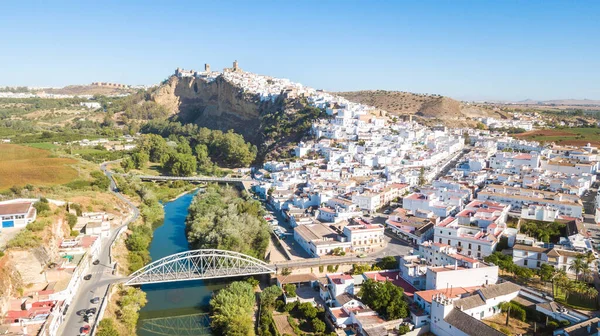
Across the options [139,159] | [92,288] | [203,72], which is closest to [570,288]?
[92,288]

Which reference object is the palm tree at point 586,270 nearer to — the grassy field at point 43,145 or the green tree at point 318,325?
the green tree at point 318,325

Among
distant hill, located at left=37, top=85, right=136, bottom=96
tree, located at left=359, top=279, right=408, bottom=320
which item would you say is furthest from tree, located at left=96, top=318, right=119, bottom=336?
distant hill, located at left=37, top=85, right=136, bottom=96

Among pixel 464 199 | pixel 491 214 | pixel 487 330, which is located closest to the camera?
pixel 487 330

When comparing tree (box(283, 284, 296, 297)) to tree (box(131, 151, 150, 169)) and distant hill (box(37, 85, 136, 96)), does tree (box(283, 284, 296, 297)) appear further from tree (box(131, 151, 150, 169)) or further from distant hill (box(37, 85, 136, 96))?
distant hill (box(37, 85, 136, 96))

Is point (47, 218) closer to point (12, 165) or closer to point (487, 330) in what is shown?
point (12, 165)

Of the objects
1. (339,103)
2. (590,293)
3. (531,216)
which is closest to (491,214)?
(531,216)

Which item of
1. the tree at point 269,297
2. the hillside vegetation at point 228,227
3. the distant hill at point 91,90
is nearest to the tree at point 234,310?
the tree at point 269,297

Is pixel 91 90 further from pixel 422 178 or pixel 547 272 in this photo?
pixel 547 272
